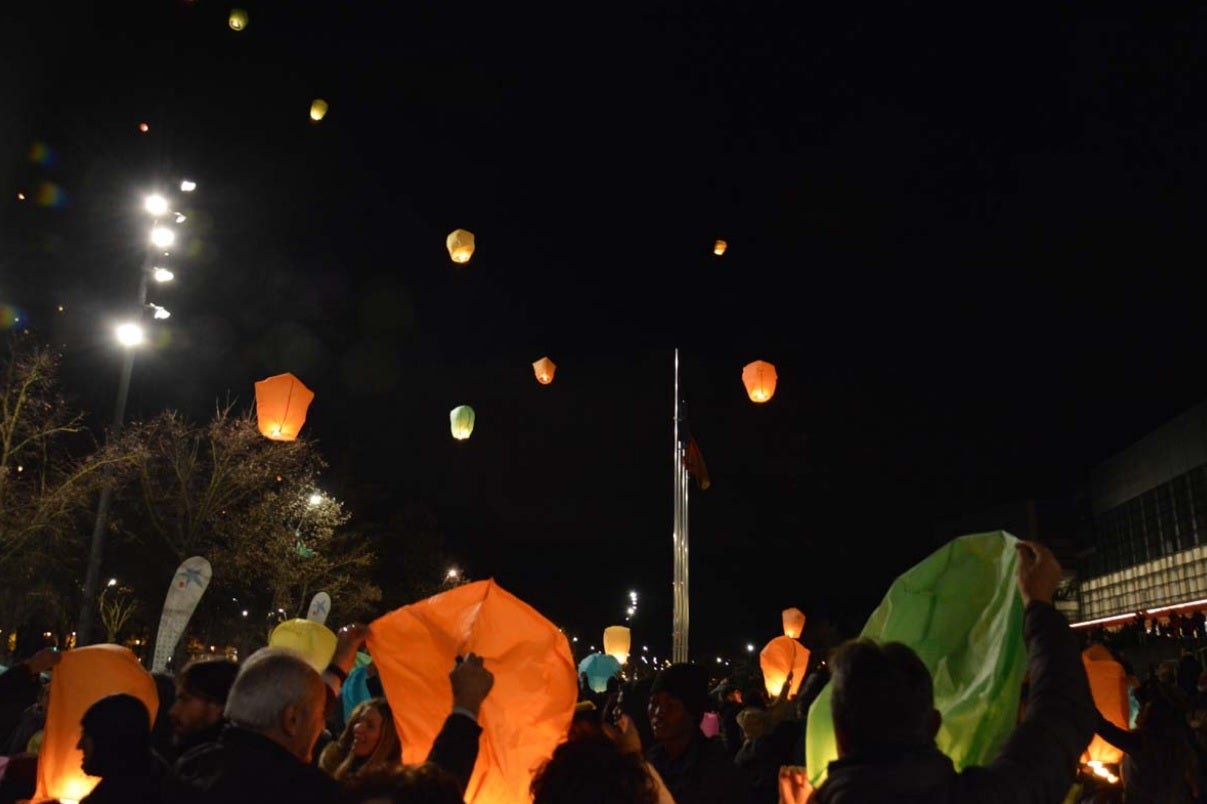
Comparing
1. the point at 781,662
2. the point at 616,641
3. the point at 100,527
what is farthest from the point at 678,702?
the point at 616,641

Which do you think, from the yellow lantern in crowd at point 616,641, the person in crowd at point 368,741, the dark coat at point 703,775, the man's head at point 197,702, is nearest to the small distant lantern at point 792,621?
the yellow lantern in crowd at point 616,641

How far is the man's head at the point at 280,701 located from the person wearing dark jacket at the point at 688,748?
1812 millimetres

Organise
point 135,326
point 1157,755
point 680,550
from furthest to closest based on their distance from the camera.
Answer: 1. point 680,550
2. point 135,326
3. point 1157,755

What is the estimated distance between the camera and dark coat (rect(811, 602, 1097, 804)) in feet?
7.41

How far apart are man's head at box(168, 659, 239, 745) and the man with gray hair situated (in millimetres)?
652

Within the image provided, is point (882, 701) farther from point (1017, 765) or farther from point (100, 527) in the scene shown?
point (100, 527)

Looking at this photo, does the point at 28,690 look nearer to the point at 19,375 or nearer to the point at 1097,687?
the point at 1097,687

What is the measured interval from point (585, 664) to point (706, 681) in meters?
15.2

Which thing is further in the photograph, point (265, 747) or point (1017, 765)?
point (265, 747)

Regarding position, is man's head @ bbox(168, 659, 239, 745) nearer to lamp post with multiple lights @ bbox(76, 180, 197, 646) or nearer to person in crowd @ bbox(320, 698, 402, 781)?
person in crowd @ bbox(320, 698, 402, 781)

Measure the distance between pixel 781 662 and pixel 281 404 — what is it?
8.07 meters

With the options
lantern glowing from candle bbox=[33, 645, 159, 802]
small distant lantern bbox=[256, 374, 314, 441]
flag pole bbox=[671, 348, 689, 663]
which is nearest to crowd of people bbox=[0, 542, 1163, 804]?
lantern glowing from candle bbox=[33, 645, 159, 802]

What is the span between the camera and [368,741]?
16.3 ft

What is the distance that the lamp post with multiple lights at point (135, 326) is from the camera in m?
15.1
